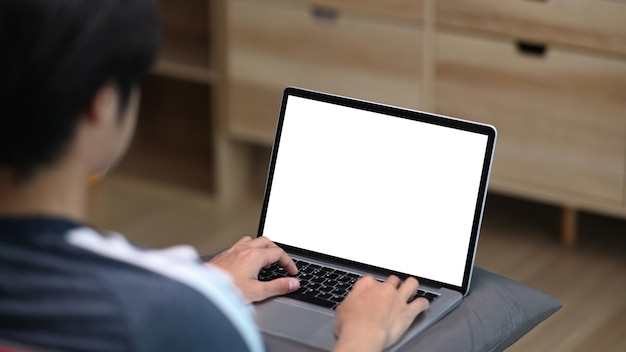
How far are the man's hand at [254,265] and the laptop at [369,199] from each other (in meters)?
0.01

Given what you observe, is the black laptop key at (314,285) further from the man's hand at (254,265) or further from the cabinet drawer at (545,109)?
the cabinet drawer at (545,109)

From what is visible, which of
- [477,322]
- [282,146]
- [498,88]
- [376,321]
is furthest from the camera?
[498,88]

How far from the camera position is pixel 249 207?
2939 mm

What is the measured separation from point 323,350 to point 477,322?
19 cm

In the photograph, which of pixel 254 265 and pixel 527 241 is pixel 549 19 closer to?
pixel 527 241

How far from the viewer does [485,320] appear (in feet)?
4.13

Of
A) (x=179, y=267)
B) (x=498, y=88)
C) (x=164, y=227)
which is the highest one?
(x=498, y=88)

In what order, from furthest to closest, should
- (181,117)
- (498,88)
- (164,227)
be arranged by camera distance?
(181,117)
(164,227)
(498,88)

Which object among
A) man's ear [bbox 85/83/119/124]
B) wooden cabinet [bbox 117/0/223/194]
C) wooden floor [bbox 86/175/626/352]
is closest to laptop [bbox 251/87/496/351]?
man's ear [bbox 85/83/119/124]

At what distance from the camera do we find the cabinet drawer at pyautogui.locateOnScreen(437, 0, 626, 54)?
2336 millimetres

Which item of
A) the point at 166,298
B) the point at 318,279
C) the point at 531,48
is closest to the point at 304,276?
the point at 318,279

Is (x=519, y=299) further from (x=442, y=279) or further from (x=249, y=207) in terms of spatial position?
(x=249, y=207)

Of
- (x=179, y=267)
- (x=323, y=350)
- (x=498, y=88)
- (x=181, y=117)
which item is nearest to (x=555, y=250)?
(x=498, y=88)

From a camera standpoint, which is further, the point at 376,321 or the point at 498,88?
the point at 498,88
